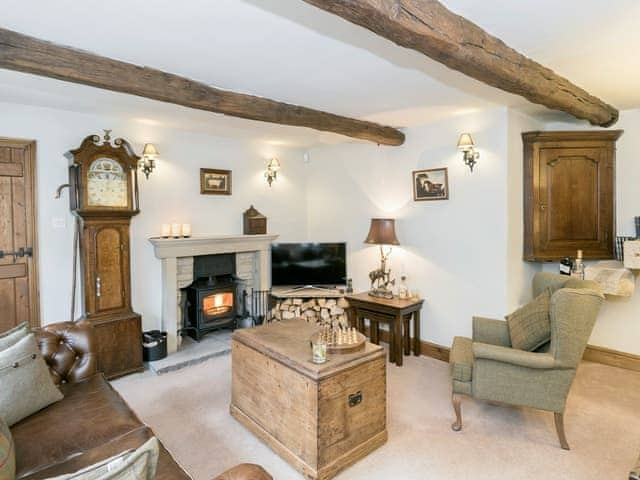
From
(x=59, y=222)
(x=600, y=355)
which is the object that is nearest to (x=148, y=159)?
(x=59, y=222)

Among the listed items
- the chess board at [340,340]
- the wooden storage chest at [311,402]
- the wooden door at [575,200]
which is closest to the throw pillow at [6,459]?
the wooden storage chest at [311,402]

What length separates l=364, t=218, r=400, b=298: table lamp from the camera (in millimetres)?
4238

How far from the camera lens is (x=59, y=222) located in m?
3.47

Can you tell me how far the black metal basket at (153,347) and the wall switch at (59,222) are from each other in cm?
128

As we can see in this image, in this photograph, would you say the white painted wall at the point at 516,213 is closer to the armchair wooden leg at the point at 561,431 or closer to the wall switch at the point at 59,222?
the armchair wooden leg at the point at 561,431

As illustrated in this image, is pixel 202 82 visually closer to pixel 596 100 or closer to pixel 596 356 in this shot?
pixel 596 100

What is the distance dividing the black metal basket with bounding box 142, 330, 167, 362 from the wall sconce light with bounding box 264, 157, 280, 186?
2.24 metres

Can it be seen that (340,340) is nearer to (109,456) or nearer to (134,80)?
(109,456)

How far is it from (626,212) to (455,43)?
299 cm

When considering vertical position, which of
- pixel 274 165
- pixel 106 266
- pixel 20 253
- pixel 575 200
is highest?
pixel 274 165

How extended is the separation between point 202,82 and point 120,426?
218cm

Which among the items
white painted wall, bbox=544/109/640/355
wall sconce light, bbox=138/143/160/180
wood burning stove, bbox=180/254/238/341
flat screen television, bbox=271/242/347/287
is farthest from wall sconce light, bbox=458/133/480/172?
wall sconce light, bbox=138/143/160/180

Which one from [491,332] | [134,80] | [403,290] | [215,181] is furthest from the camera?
[215,181]

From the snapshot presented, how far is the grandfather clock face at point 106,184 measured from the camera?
3.46m
